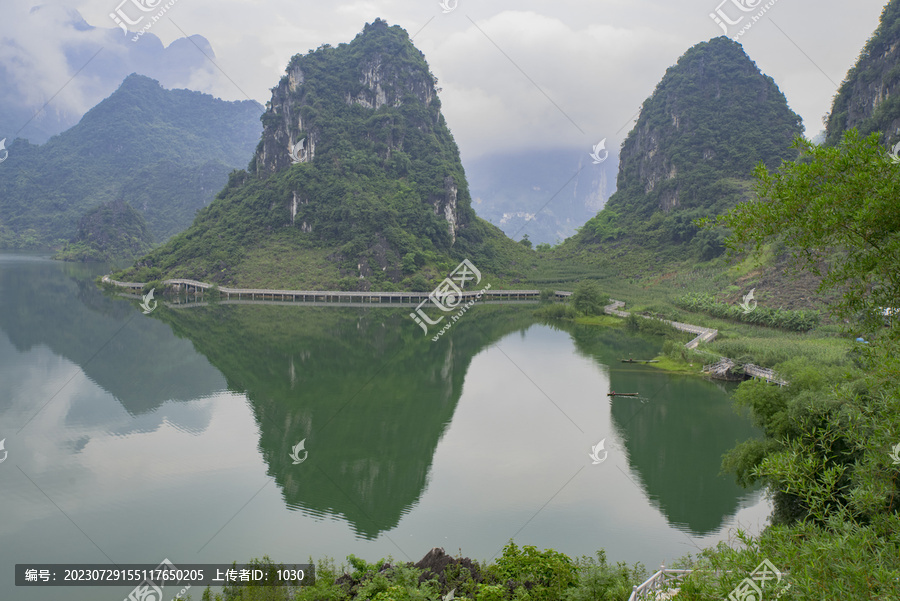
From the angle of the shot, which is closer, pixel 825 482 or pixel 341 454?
pixel 825 482

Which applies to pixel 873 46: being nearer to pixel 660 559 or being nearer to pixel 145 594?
pixel 660 559

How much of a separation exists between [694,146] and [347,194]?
40.1 m

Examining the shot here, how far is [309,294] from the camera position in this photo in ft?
169

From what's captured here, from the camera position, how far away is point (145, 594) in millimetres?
9453

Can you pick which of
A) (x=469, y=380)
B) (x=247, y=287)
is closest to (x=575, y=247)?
(x=247, y=287)

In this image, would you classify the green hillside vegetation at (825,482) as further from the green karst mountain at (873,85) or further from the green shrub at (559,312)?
the green karst mountain at (873,85)

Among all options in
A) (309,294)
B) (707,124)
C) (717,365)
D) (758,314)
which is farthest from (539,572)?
(707,124)

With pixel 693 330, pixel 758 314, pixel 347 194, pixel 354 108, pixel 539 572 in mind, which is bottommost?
pixel 539 572

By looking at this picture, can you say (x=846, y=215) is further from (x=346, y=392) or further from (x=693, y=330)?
(x=693, y=330)

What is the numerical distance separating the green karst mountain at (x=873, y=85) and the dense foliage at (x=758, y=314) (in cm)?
1753

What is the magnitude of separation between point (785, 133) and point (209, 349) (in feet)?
224

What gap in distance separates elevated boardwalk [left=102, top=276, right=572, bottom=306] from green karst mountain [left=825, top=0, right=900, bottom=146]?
83.4 ft

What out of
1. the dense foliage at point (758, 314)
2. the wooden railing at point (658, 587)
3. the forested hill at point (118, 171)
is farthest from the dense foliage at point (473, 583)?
the forested hill at point (118, 171)

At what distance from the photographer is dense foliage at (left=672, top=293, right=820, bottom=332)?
29536mm
